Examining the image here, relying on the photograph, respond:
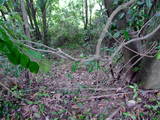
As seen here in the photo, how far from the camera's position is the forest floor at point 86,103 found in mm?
1723

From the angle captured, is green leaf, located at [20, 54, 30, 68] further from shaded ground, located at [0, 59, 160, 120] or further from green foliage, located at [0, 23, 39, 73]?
shaded ground, located at [0, 59, 160, 120]

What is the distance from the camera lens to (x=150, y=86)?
6.28 feet

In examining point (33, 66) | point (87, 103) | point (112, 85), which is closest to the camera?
point (33, 66)

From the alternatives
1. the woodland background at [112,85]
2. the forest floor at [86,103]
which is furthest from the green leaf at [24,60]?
the forest floor at [86,103]

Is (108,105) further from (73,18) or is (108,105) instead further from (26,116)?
(73,18)

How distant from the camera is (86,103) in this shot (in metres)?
2.02

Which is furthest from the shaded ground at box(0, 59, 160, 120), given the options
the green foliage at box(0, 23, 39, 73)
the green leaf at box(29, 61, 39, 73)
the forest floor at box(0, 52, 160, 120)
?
the green foliage at box(0, 23, 39, 73)

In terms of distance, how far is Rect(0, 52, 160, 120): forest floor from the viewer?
5.65ft

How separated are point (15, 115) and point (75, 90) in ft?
2.86

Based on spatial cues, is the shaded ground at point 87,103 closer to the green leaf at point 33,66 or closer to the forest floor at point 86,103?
the forest floor at point 86,103

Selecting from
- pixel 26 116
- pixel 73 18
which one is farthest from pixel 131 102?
pixel 73 18

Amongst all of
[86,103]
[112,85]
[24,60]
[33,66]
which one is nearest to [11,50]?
[24,60]

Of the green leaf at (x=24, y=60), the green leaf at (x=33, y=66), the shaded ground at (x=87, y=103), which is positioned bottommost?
the shaded ground at (x=87, y=103)

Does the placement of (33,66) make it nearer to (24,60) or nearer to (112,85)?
(24,60)
